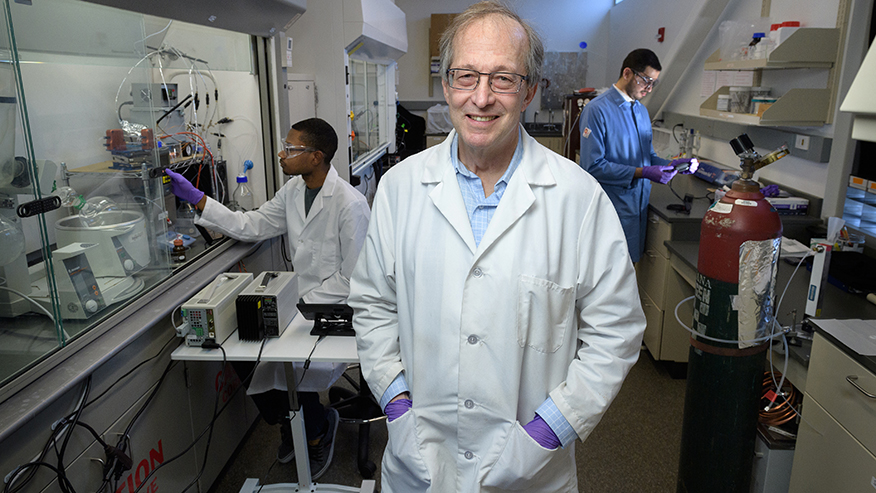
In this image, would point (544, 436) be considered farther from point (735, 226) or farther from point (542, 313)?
point (735, 226)

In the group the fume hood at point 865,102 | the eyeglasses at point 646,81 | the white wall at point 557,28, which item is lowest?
the fume hood at point 865,102

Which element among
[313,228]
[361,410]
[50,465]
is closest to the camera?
[50,465]

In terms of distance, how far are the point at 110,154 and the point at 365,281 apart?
1129mm

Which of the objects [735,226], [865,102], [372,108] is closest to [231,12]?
[735,226]

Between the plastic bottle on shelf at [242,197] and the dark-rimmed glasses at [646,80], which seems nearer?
the plastic bottle on shelf at [242,197]

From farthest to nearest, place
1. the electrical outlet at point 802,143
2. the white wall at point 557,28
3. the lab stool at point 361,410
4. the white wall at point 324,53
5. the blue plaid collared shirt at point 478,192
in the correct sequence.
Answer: the white wall at point 557,28 < the white wall at point 324,53 < the electrical outlet at point 802,143 < the lab stool at point 361,410 < the blue plaid collared shirt at point 478,192

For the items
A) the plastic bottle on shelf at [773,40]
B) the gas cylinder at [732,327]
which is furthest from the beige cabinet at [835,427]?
the plastic bottle on shelf at [773,40]

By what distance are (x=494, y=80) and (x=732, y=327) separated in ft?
3.48

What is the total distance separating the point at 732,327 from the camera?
167 cm

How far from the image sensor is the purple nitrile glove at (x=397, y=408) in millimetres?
1205

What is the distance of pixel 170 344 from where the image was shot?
1895 mm

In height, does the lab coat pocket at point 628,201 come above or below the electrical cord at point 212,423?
above

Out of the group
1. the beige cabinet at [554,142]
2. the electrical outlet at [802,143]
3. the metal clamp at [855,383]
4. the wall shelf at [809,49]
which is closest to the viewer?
the metal clamp at [855,383]

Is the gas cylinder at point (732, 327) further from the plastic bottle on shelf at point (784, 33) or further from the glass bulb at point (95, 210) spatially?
the glass bulb at point (95, 210)
